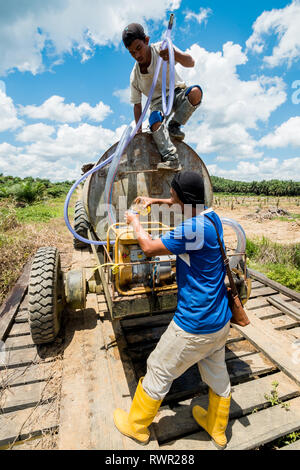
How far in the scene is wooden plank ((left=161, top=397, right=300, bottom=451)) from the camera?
2.10 meters

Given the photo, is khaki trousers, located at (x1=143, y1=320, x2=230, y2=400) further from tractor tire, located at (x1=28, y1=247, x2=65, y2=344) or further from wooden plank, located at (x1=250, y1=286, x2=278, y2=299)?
wooden plank, located at (x1=250, y1=286, x2=278, y2=299)

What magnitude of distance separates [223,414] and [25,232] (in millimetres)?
7646

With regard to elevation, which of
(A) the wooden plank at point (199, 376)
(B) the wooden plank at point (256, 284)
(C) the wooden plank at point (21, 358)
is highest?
(B) the wooden plank at point (256, 284)

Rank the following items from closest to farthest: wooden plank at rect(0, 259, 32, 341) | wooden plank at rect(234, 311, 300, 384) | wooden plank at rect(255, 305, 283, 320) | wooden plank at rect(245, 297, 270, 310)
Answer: wooden plank at rect(234, 311, 300, 384), wooden plank at rect(0, 259, 32, 341), wooden plank at rect(255, 305, 283, 320), wooden plank at rect(245, 297, 270, 310)

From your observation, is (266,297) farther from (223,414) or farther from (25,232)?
(25,232)

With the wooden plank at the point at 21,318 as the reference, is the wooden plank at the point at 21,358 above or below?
below

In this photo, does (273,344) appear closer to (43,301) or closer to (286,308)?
(286,308)

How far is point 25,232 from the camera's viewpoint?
812 cm

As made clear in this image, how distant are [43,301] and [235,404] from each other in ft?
7.33

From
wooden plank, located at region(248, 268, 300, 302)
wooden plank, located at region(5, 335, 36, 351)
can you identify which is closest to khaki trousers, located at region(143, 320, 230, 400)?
wooden plank, located at region(5, 335, 36, 351)

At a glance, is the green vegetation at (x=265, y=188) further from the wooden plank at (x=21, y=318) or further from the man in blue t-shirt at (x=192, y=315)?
the man in blue t-shirt at (x=192, y=315)

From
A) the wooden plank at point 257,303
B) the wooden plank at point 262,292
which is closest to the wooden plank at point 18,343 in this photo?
the wooden plank at point 257,303

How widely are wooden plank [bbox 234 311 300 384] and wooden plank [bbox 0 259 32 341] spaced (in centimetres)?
316

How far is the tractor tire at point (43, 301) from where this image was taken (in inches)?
116
